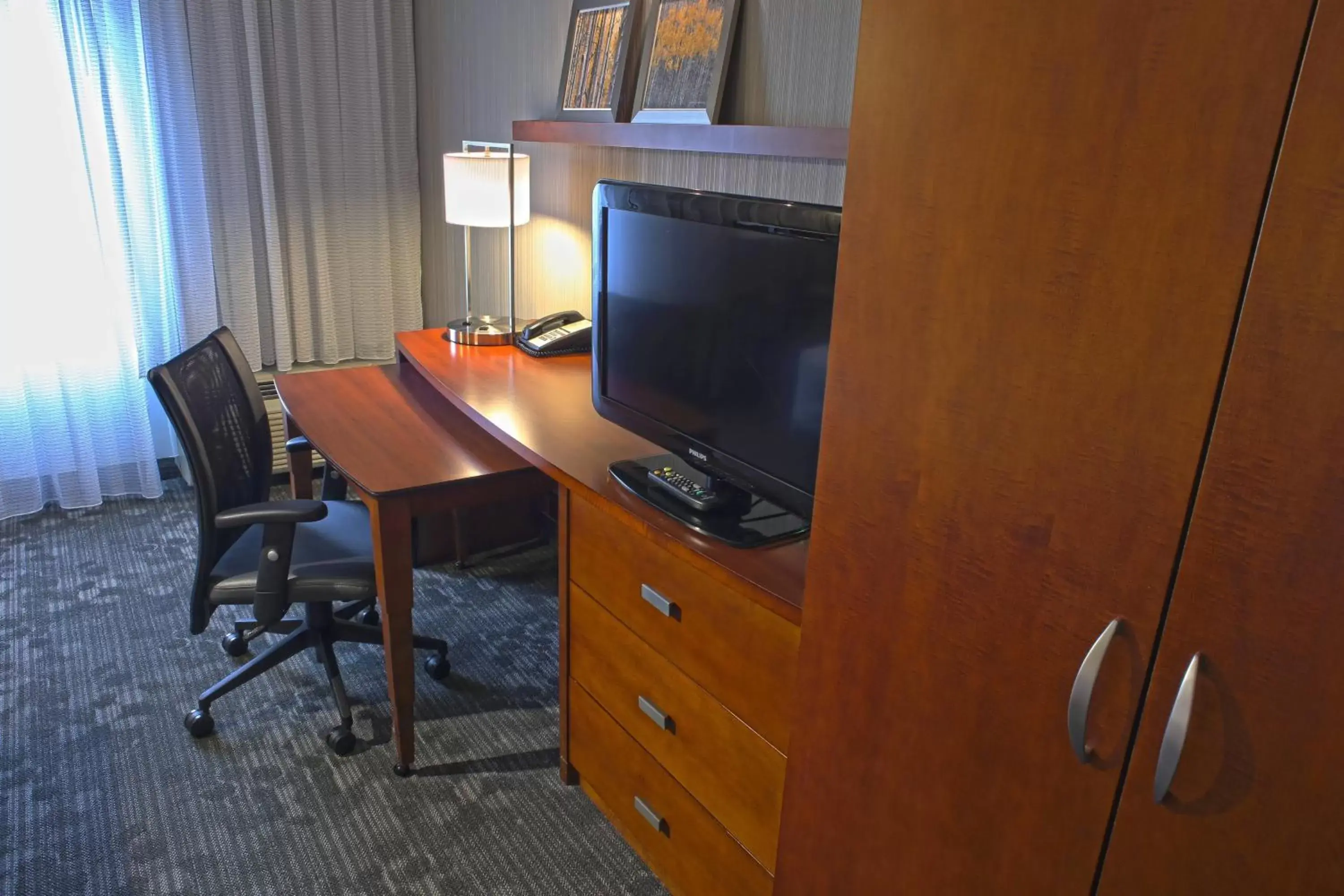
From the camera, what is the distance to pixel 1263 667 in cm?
72

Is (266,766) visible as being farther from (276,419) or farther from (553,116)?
(553,116)

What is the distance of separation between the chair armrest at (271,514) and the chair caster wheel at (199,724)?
54cm

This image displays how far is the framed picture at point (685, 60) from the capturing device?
6.36 ft

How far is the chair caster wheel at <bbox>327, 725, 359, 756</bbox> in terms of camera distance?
2.11 metres

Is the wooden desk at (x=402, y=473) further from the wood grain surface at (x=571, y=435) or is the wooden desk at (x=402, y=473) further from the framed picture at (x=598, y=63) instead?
the framed picture at (x=598, y=63)

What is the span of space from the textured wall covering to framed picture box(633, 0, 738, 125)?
0.04 metres

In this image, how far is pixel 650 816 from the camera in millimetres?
1721

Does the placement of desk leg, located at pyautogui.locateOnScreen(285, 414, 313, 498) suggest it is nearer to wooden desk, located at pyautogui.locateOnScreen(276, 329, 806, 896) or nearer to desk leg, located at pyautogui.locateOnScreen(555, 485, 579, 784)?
wooden desk, located at pyautogui.locateOnScreen(276, 329, 806, 896)

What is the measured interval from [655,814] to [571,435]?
2.63 feet

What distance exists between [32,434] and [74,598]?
2.65ft

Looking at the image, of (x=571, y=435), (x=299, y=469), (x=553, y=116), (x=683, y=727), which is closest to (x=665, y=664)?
(x=683, y=727)

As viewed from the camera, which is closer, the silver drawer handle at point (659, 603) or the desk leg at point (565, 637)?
the silver drawer handle at point (659, 603)

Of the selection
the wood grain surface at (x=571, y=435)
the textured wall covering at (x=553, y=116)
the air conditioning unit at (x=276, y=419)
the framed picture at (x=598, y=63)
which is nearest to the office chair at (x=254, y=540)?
the wood grain surface at (x=571, y=435)

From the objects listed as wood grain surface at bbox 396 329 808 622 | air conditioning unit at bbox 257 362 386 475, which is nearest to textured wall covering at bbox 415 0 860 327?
wood grain surface at bbox 396 329 808 622
